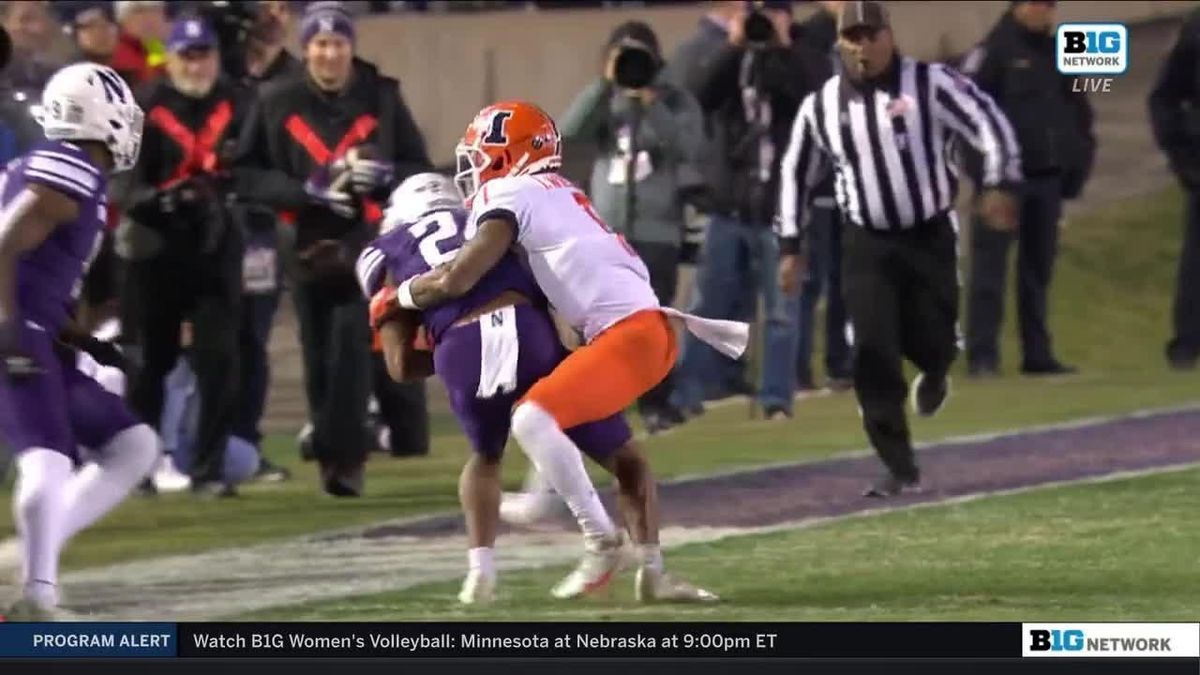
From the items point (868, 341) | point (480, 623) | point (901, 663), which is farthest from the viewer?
point (868, 341)

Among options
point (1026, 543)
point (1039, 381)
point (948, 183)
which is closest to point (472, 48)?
point (1039, 381)

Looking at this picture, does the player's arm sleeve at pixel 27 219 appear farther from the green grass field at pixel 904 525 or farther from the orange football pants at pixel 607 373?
the orange football pants at pixel 607 373

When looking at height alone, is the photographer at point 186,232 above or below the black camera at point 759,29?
below

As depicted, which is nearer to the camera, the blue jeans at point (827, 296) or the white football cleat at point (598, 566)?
the white football cleat at point (598, 566)

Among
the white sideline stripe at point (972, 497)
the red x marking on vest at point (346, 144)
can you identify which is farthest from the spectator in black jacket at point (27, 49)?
the white sideline stripe at point (972, 497)

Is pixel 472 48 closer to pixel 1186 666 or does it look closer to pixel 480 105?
pixel 480 105

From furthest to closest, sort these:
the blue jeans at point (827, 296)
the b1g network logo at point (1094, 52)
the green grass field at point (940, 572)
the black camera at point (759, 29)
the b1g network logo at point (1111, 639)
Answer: the blue jeans at point (827, 296), the black camera at point (759, 29), the b1g network logo at point (1094, 52), the green grass field at point (940, 572), the b1g network logo at point (1111, 639)

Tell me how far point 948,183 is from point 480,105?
14.6 ft

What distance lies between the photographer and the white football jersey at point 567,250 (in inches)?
332

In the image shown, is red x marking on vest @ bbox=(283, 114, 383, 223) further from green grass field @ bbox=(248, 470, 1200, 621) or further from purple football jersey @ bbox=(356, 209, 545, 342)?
purple football jersey @ bbox=(356, 209, 545, 342)

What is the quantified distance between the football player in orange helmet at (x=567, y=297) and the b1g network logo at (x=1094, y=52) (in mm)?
1111

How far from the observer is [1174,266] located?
1534 centimetres

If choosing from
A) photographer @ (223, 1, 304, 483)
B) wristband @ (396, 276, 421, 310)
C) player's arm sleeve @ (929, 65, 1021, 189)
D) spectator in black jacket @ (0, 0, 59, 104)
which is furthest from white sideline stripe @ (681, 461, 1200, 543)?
spectator in black jacket @ (0, 0, 59, 104)

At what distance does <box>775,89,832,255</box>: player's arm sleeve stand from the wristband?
2471 millimetres
